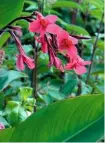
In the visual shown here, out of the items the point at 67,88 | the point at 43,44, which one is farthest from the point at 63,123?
the point at 67,88

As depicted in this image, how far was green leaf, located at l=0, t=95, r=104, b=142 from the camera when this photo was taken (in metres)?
0.68

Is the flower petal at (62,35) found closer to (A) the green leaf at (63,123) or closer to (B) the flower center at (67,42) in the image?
(B) the flower center at (67,42)

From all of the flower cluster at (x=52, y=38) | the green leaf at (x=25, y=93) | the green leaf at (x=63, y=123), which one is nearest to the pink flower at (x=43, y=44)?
the flower cluster at (x=52, y=38)

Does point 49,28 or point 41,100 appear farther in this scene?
point 41,100

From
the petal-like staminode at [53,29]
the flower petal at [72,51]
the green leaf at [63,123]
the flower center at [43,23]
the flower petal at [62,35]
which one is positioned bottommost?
the green leaf at [63,123]

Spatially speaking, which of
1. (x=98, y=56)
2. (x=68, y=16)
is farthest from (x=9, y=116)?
(x=68, y=16)

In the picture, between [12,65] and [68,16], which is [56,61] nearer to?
[12,65]

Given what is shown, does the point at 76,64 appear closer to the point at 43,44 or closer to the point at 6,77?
the point at 43,44

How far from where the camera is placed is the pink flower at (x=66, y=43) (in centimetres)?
77

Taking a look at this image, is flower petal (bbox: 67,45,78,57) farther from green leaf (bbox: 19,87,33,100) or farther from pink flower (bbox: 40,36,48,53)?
green leaf (bbox: 19,87,33,100)

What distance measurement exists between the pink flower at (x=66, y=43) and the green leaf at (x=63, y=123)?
5.3 inches

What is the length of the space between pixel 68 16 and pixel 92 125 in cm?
207

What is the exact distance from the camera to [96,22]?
2.69 meters

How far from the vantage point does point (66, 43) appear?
0.78 meters
